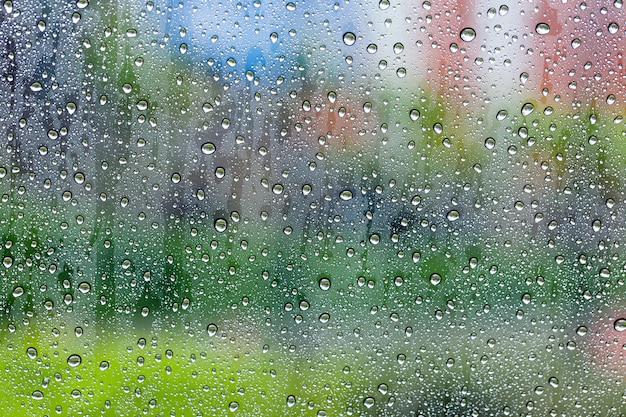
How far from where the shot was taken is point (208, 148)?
771 mm

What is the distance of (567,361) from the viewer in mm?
799

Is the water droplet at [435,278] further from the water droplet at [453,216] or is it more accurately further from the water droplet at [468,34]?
the water droplet at [468,34]

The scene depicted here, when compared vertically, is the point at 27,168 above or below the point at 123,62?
below

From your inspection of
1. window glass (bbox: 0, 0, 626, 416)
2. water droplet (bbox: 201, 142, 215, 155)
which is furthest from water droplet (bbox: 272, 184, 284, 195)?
water droplet (bbox: 201, 142, 215, 155)

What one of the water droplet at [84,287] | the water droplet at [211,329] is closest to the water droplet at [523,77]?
the water droplet at [211,329]

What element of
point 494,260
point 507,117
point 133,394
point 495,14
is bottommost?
point 133,394

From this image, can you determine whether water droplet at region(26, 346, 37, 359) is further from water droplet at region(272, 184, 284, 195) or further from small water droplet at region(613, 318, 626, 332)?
small water droplet at region(613, 318, 626, 332)

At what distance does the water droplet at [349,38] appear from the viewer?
76 centimetres

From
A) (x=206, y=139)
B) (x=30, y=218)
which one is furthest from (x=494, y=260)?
(x=30, y=218)

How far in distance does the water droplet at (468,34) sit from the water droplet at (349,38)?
19cm

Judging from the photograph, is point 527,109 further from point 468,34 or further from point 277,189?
point 277,189

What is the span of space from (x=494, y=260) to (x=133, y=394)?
691mm

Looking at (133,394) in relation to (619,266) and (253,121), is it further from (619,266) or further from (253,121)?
(619,266)

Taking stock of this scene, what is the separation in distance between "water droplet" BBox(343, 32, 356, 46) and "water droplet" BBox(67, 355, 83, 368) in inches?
28.8
